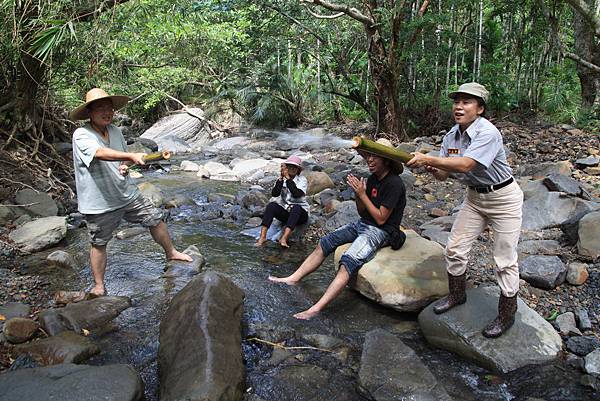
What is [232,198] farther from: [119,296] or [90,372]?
[90,372]

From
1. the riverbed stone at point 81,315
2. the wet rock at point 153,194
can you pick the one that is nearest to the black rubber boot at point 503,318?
the riverbed stone at point 81,315

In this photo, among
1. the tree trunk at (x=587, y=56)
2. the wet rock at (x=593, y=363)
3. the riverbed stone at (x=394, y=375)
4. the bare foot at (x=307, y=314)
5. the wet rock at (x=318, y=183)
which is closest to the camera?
the riverbed stone at (x=394, y=375)

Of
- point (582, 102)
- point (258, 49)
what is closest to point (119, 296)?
point (582, 102)

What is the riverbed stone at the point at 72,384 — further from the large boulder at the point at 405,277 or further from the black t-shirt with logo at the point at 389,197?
the black t-shirt with logo at the point at 389,197

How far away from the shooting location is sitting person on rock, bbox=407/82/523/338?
→ 3.03m

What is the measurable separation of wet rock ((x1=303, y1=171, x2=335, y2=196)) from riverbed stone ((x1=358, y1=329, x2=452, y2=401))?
5.46m

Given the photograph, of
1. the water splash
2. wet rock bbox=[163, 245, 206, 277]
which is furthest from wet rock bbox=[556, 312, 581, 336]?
the water splash

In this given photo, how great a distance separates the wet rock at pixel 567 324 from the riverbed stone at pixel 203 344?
2.66 metres

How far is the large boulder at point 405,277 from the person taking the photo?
13.6ft

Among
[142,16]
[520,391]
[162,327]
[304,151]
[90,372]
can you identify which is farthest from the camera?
[304,151]

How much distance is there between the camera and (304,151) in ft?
48.3

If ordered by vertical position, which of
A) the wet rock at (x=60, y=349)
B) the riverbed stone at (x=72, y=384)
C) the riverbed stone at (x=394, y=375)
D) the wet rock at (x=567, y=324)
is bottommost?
the wet rock at (x=567, y=324)

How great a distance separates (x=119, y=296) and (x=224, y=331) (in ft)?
5.25

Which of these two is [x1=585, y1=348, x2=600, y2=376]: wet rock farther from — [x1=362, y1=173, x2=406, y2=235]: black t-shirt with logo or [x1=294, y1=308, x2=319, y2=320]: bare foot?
[x1=294, y1=308, x2=319, y2=320]: bare foot
